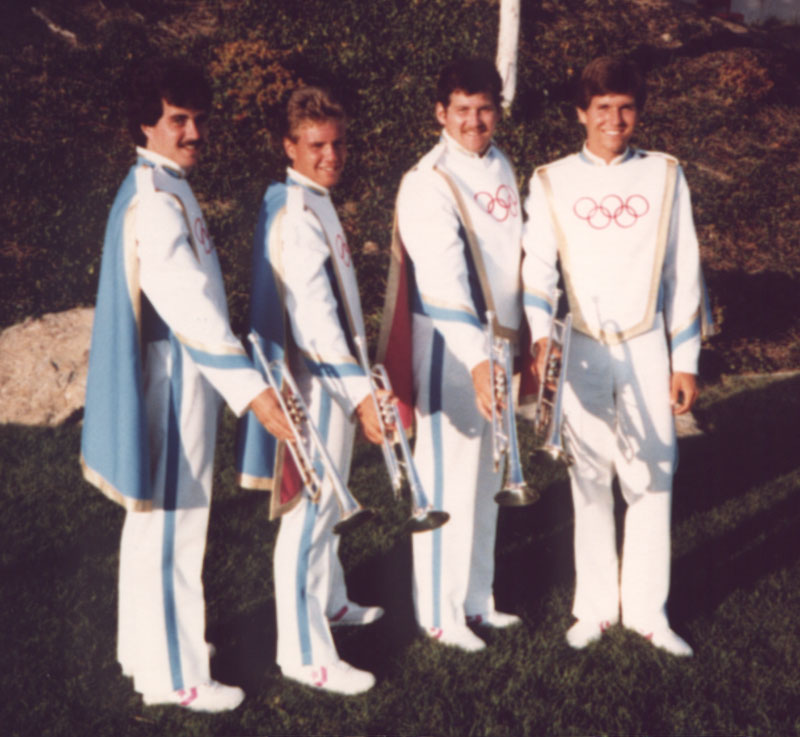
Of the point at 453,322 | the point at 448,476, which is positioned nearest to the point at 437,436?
the point at 448,476

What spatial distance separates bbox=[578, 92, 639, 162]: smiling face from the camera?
4188 mm

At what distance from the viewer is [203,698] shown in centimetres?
398

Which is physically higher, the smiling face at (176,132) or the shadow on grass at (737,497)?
the smiling face at (176,132)

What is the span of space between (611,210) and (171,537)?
232 cm

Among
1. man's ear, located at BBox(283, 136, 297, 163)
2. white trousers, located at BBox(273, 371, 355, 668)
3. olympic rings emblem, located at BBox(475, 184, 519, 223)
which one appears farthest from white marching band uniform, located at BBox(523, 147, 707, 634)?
man's ear, located at BBox(283, 136, 297, 163)

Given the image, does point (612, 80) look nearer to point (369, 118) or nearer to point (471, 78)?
point (471, 78)

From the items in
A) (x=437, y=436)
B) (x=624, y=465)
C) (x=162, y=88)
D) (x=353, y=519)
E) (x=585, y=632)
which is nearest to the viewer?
(x=353, y=519)

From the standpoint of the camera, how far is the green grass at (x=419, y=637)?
4.04 m

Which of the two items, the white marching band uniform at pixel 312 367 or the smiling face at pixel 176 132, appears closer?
the smiling face at pixel 176 132

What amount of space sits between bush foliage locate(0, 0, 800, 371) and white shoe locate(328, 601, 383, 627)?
4.50 m

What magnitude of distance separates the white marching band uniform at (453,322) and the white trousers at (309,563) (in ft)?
1.53

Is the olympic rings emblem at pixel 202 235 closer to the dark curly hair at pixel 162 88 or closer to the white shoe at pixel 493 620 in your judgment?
the dark curly hair at pixel 162 88

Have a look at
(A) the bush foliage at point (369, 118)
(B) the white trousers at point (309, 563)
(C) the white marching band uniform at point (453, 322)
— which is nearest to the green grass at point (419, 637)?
(B) the white trousers at point (309, 563)

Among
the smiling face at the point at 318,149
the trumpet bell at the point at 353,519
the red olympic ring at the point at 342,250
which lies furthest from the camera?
the red olympic ring at the point at 342,250
